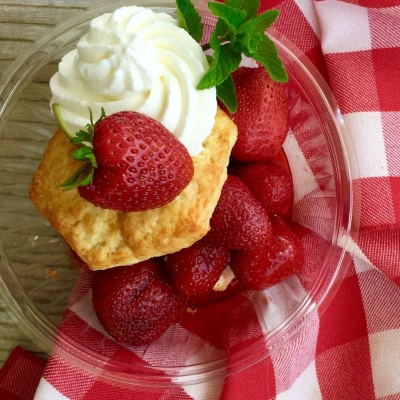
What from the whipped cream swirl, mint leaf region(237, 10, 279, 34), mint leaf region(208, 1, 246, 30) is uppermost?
mint leaf region(208, 1, 246, 30)

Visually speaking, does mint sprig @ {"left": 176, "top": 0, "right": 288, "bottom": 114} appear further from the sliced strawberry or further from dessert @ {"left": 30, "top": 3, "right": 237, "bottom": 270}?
the sliced strawberry

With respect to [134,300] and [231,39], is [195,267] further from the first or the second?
[231,39]

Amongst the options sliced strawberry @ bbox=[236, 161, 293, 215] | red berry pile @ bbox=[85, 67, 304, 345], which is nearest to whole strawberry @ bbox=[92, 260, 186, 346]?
red berry pile @ bbox=[85, 67, 304, 345]

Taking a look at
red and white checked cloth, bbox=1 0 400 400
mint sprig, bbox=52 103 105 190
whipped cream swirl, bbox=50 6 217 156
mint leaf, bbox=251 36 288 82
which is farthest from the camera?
A: red and white checked cloth, bbox=1 0 400 400

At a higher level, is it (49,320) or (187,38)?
(187,38)

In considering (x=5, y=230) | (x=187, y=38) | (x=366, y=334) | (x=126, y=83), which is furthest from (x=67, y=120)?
(x=366, y=334)

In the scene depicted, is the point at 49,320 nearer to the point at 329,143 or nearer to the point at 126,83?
the point at 126,83
